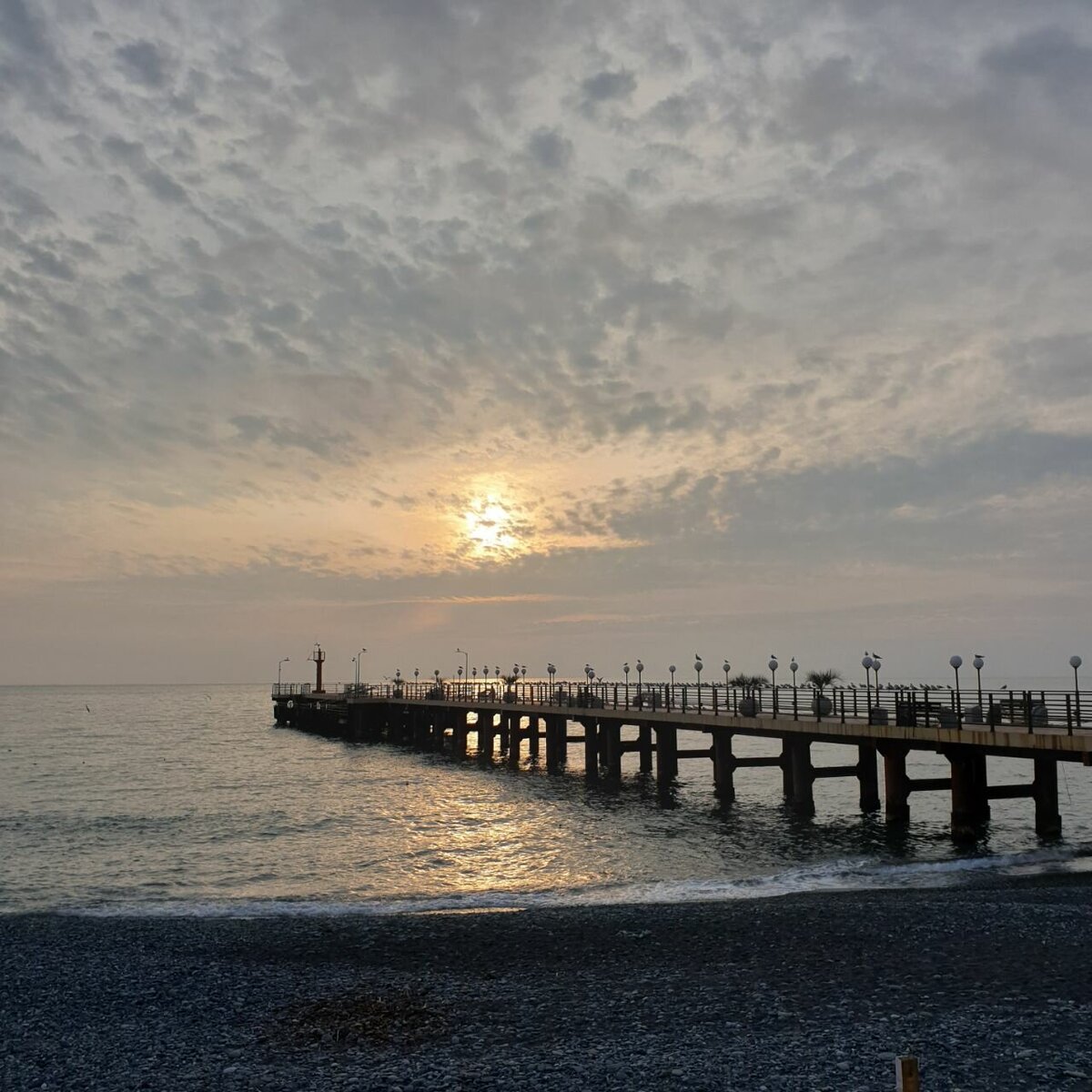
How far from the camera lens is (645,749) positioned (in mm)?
52219

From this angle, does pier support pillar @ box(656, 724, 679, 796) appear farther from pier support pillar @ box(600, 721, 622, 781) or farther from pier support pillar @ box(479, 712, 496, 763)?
pier support pillar @ box(479, 712, 496, 763)

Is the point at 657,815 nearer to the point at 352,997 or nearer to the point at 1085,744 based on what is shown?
the point at 1085,744

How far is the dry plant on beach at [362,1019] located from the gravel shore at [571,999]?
2.0 inches

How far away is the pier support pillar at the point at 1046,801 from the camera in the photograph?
28766mm

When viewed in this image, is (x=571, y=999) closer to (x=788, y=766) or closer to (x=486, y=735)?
(x=788, y=766)

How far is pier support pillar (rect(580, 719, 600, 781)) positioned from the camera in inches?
2013

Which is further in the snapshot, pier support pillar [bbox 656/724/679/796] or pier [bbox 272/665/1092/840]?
pier support pillar [bbox 656/724/679/796]

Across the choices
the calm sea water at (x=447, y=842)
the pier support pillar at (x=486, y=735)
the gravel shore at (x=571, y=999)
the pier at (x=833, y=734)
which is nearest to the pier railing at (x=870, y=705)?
the pier at (x=833, y=734)

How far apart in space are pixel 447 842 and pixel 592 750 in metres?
20.7

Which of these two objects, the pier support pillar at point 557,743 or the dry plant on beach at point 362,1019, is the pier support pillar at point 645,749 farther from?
the dry plant on beach at point 362,1019

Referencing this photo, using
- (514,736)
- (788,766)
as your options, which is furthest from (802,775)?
(514,736)

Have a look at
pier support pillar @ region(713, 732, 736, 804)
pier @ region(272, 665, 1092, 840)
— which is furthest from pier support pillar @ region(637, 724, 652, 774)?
pier support pillar @ region(713, 732, 736, 804)

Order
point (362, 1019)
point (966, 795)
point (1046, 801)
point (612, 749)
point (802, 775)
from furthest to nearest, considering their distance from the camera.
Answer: point (612, 749)
point (802, 775)
point (1046, 801)
point (966, 795)
point (362, 1019)

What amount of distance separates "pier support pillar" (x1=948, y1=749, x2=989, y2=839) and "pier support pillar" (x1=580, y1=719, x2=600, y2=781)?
2431cm
